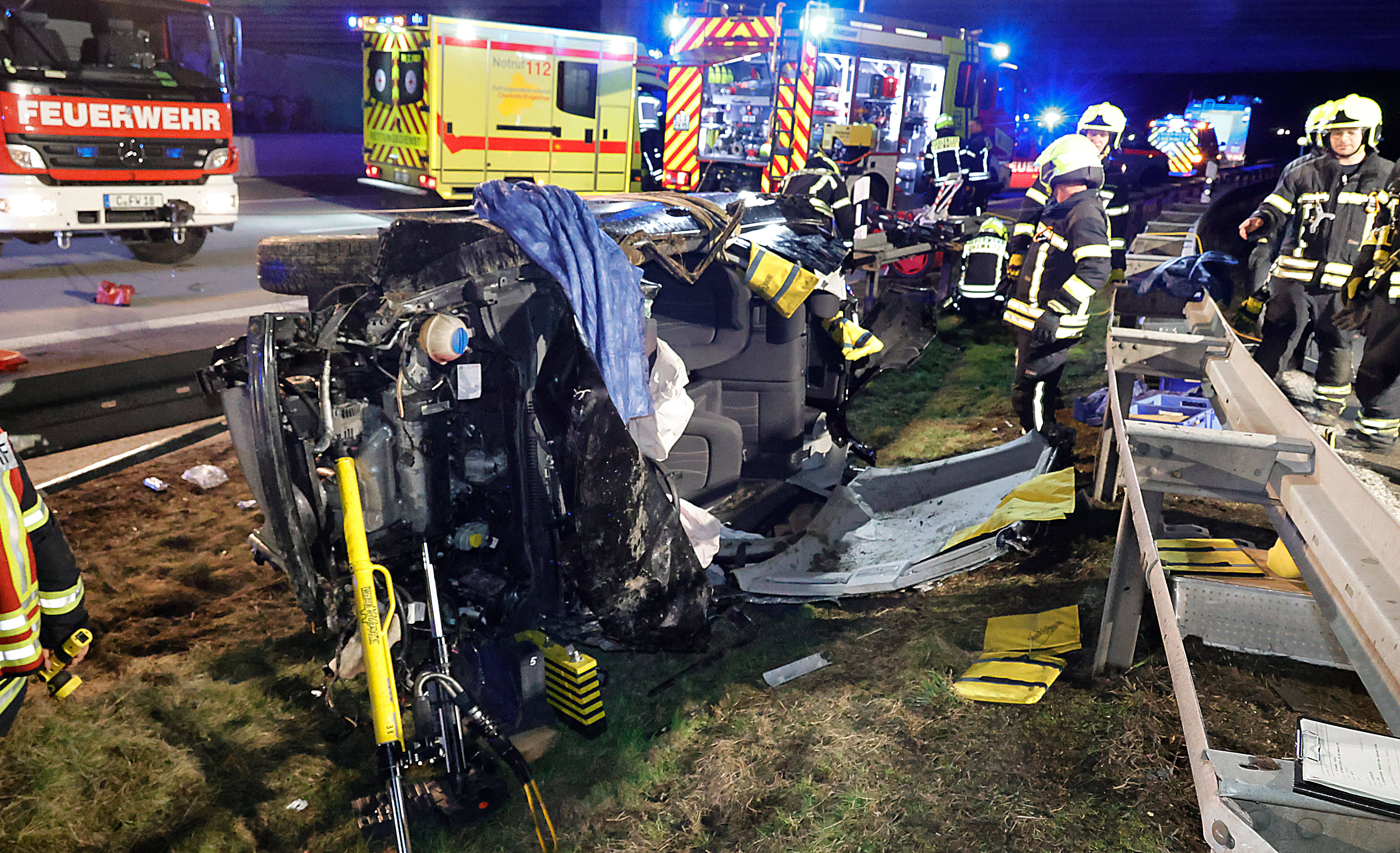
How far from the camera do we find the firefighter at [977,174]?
39.1 ft

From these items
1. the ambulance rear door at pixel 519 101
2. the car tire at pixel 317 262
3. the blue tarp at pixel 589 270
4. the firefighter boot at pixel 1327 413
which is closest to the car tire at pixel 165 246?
the ambulance rear door at pixel 519 101

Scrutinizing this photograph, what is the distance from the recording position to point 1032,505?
404 centimetres

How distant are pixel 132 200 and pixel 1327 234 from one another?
10.2m

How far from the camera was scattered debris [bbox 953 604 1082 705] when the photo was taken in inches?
119

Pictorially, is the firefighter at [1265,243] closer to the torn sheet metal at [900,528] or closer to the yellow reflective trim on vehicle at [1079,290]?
the yellow reflective trim on vehicle at [1079,290]

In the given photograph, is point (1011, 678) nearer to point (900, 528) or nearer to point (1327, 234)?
point (900, 528)

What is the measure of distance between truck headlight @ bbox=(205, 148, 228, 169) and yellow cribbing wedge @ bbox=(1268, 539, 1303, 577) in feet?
33.2

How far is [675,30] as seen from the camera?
37.9 ft

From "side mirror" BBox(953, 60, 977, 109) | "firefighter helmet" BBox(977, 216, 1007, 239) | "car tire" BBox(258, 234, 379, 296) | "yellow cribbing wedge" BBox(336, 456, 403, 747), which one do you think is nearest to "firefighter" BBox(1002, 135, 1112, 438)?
"firefighter helmet" BBox(977, 216, 1007, 239)

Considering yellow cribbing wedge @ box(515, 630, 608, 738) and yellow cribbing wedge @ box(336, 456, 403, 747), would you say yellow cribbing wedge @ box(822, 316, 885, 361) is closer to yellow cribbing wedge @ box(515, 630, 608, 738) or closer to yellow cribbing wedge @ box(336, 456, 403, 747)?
yellow cribbing wedge @ box(515, 630, 608, 738)

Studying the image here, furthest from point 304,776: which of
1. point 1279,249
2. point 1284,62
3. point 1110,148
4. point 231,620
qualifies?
point 1284,62

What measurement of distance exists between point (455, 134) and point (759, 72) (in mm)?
4008

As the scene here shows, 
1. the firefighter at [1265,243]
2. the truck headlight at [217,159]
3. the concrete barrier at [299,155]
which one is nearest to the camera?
the firefighter at [1265,243]

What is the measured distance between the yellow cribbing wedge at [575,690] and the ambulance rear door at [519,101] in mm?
9078
